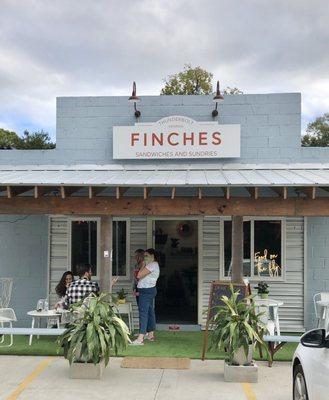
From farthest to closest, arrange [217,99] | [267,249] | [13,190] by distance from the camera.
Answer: [267,249]
[217,99]
[13,190]

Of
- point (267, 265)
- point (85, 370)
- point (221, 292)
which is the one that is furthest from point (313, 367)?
point (267, 265)

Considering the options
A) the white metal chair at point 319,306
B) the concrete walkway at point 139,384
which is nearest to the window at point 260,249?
the white metal chair at point 319,306

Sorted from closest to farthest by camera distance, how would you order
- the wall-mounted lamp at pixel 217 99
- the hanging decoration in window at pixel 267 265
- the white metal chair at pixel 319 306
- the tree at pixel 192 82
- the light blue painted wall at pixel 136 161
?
1. the white metal chair at pixel 319 306
2. the wall-mounted lamp at pixel 217 99
3. the light blue painted wall at pixel 136 161
4. the hanging decoration in window at pixel 267 265
5. the tree at pixel 192 82

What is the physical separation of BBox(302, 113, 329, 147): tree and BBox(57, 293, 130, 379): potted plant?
120ft

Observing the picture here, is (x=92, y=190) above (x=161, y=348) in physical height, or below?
above

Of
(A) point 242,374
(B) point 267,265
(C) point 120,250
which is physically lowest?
(A) point 242,374

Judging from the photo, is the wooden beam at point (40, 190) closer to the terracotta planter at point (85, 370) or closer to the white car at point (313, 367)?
the terracotta planter at point (85, 370)

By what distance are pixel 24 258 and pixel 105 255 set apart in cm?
284

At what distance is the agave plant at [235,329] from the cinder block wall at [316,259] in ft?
12.7

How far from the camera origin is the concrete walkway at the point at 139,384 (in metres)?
6.41

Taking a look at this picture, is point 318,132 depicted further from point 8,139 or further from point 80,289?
point 80,289

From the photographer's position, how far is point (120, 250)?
37.3ft

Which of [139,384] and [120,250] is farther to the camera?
[120,250]

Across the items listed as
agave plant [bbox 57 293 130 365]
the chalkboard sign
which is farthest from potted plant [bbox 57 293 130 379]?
the chalkboard sign
